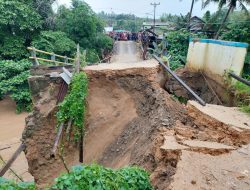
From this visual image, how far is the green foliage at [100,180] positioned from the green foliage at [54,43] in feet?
46.5

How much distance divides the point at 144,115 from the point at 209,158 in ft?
10.3

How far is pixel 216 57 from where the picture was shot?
8.65 meters

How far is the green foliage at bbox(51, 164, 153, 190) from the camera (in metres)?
3.09

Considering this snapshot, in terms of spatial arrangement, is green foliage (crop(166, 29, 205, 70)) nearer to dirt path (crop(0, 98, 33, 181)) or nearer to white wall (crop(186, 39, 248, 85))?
white wall (crop(186, 39, 248, 85))

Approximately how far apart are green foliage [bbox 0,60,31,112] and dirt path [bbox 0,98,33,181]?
0.74 m

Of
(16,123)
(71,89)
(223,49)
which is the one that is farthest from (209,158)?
(16,123)

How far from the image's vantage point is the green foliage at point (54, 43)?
1647cm

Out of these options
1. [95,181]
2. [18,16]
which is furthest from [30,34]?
[95,181]

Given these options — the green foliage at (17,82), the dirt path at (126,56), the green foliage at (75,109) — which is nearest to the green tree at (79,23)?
the dirt path at (126,56)

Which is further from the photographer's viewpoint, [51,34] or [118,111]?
[51,34]

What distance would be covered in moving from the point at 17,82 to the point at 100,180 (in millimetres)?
12462

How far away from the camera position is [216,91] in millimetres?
8719

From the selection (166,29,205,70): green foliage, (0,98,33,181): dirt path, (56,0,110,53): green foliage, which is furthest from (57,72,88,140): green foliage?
(56,0,110,53): green foliage

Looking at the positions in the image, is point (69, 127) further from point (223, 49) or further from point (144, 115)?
point (223, 49)
